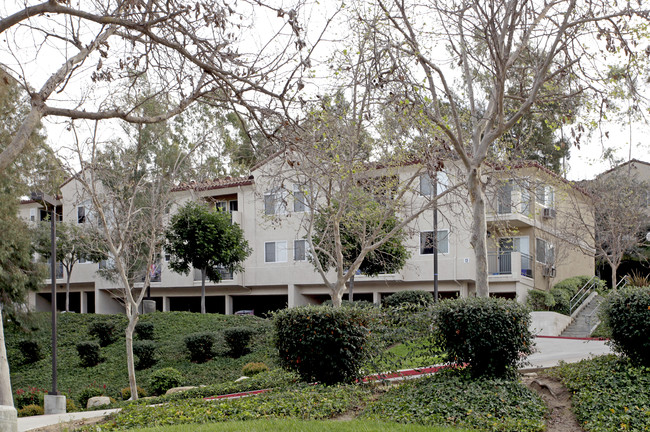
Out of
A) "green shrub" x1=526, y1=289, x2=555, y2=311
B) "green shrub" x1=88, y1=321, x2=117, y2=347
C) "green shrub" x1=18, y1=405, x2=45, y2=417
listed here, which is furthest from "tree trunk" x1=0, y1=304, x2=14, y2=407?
"green shrub" x1=526, y1=289, x2=555, y2=311

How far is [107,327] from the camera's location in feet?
94.7

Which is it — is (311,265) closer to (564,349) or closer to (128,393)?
(128,393)

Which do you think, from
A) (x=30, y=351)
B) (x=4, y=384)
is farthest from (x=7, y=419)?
(x=30, y=351)

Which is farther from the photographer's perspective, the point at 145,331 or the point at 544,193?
the point at 145,331

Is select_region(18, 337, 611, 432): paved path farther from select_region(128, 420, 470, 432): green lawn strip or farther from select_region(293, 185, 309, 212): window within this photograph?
select_region(128, 420, 470, 432): green lawn strip

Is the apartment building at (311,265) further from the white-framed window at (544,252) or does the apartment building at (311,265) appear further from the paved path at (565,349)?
the paved path at (565,349)

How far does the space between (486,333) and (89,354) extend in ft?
65.3

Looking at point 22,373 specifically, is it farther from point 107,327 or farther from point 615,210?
point 615,210

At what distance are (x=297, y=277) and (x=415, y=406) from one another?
2609 centimetres

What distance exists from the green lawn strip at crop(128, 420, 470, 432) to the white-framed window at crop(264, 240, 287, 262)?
27.0 m

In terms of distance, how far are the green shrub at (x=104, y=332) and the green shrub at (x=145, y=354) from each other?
14.1 ft

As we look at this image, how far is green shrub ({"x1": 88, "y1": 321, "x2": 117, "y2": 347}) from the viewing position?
94.5 feet

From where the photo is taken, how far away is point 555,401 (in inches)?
396

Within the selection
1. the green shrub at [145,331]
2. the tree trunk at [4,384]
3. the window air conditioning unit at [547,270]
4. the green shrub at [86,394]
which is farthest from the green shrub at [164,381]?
the window air conditioning unit at [547,270]
